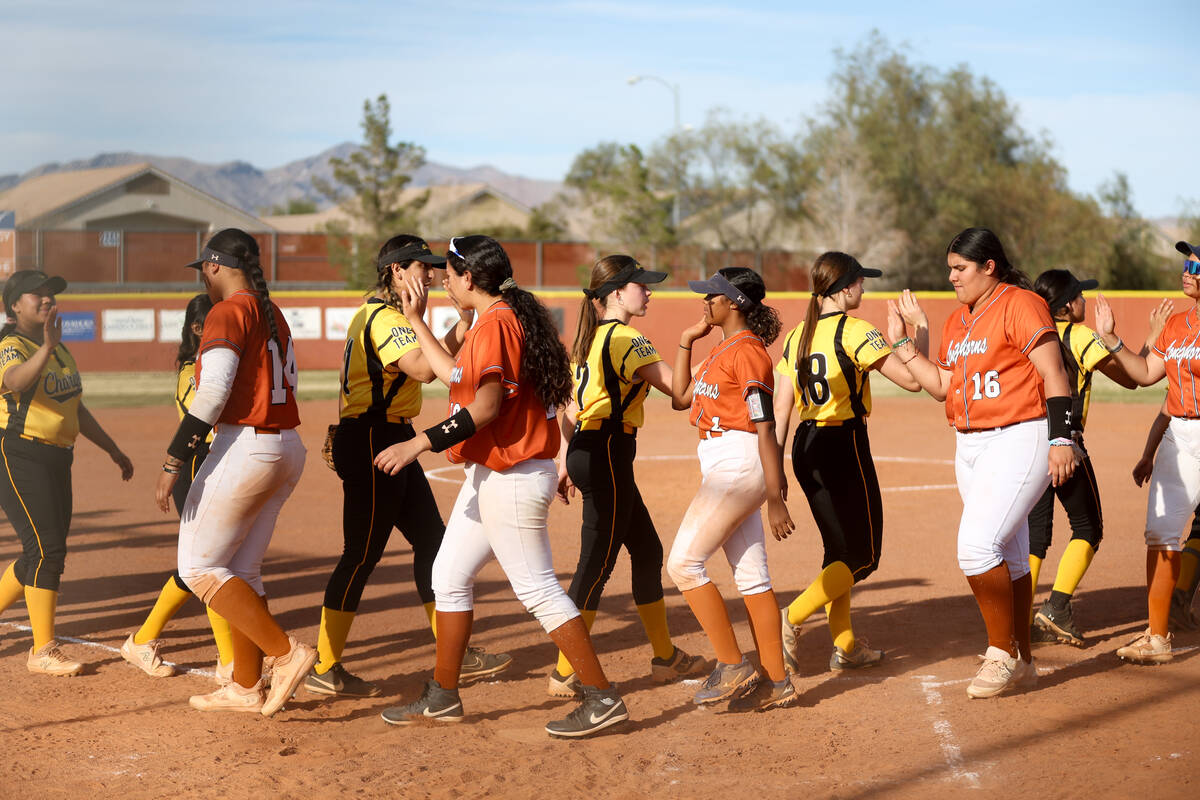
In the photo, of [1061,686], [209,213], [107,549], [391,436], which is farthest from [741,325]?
[209,213]

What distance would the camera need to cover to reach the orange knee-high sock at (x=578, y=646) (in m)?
4.75

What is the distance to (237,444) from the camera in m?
4.90

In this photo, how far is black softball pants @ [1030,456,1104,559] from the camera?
6.48 meters

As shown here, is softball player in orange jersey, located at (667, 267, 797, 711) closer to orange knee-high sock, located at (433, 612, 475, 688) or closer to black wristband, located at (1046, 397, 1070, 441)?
orange knee-high sock, located at (433, 612, 475, 688)

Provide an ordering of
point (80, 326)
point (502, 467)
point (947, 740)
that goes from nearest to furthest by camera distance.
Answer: point (502, 467)
point (947, 740)
point (80, 326)

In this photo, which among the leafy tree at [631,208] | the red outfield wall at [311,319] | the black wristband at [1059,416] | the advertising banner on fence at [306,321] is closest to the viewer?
the black wristband at [1059,416]

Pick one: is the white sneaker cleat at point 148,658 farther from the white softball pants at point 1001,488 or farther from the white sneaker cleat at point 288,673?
the white softball pants at point 1001,488

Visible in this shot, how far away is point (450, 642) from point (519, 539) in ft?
1.97

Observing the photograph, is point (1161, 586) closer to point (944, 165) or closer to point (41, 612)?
point (41, 612)

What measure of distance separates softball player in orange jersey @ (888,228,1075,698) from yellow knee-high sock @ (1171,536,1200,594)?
1714 mm

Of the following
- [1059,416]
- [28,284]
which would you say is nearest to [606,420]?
[1059,416]

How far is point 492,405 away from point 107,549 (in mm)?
6232

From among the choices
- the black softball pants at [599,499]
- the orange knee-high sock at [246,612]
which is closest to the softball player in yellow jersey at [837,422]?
the black softball pants at [599,499]

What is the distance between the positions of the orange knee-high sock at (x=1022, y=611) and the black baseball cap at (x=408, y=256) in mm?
3239
